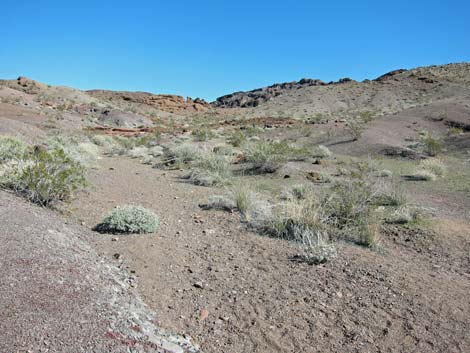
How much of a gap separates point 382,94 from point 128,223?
5754 cm

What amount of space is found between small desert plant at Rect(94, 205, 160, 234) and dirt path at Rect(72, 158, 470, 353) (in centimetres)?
22

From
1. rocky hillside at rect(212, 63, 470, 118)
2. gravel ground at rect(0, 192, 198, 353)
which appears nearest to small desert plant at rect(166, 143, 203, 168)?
gravel ground at rect(0, 192, 198, 353)

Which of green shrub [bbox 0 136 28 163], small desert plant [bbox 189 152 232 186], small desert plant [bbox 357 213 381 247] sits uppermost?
green shrub [bbox 0 136 28 163]

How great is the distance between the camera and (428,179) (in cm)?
1196

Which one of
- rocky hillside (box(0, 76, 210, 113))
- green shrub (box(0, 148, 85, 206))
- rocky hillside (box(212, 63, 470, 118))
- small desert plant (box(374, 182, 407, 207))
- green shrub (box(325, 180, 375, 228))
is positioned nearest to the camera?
green shrub (box(0, 148, 85, 206))

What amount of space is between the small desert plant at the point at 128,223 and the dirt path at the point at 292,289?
215 mm

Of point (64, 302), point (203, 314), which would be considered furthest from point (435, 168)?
point (64, 302)

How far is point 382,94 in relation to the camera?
5762 centimetres

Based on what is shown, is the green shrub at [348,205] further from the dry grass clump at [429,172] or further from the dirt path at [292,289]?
the dry grass clump at [429,172]

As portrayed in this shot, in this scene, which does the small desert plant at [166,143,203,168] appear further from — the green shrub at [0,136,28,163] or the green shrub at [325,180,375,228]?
the green shrub at [325,180,375,228]

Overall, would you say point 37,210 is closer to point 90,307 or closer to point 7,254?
point 7,254

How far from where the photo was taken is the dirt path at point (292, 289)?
3.81 metres

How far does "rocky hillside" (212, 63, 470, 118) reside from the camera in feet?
168

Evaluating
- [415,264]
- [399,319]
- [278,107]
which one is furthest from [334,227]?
[278,107]
